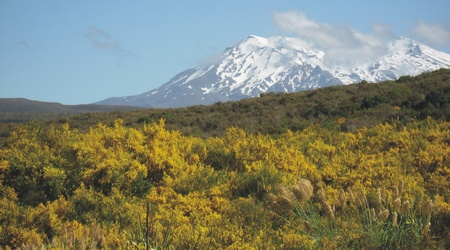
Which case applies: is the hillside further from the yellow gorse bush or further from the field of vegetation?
the yellow gorse bush

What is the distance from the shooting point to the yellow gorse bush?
6340mm

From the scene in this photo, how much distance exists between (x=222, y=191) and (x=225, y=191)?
6cm

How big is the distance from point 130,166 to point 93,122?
21.0m

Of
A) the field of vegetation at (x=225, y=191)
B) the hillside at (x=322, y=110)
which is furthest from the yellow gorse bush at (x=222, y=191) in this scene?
the hillside at (x=322, y=110)

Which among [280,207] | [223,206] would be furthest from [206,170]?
[280,207]

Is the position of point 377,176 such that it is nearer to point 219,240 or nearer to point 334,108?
point 219,240

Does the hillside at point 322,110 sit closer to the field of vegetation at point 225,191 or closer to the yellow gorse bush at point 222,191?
the field of vegetation at point 225,191

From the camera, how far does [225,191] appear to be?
9.74 m

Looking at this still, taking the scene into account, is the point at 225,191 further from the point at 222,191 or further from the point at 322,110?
the point at 322,110

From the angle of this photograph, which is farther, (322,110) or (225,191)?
(322,110)

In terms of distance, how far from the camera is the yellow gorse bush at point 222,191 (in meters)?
6.34

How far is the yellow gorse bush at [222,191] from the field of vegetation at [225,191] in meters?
0.03

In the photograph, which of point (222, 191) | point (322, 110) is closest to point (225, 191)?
point (222, 191)

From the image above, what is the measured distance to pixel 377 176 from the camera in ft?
33.2
